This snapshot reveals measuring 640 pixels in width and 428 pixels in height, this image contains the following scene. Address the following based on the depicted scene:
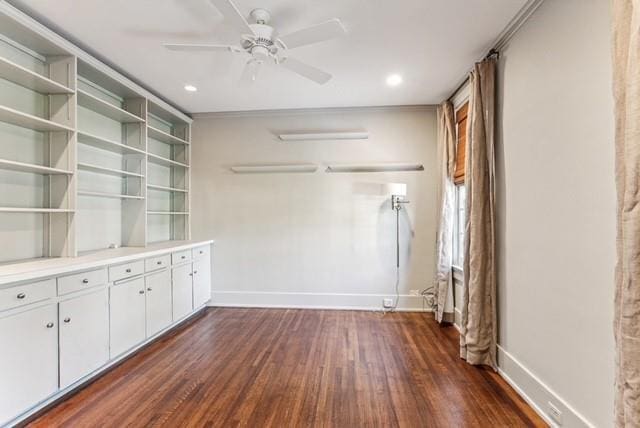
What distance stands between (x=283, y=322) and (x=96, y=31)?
11.1 ft

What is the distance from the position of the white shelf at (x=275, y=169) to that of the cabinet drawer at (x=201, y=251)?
1.18 metres

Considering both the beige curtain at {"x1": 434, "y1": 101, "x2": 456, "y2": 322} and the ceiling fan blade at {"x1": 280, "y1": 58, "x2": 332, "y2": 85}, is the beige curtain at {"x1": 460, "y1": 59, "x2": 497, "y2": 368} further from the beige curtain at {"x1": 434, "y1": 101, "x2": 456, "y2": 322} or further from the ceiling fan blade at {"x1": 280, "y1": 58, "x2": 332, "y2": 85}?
the ceiling fan blade at {"x1": 280, "y1": 58, "x2": 332, "y2": 85}

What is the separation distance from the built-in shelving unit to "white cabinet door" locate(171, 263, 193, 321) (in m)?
0.54

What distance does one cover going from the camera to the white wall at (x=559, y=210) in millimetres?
1512

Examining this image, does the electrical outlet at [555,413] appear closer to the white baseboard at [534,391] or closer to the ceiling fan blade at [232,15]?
the white baseboard at [534,391]

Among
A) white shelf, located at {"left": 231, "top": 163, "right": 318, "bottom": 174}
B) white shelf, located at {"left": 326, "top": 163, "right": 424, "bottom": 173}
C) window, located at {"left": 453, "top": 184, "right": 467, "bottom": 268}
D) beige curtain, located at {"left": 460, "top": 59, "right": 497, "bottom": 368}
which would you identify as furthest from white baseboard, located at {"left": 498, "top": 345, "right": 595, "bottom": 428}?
white shelf, located at {"left": 231, "top": 163, "right": 318, "bottom": 174}

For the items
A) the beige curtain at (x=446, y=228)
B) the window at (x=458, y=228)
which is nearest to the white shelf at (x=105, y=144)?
the beige curtain at (x=446, y=228)

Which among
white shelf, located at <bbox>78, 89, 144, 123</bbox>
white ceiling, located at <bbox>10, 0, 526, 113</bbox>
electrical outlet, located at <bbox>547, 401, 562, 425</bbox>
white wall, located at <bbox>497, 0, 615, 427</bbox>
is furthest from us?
white shelf, located at <bbox>78, 89, 144, 123</bbox>

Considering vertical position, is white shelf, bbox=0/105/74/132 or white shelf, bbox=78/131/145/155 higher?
white shelf, bbox=78/131/145/155

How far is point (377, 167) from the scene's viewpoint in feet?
13.3

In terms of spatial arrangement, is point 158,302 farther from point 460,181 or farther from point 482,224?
point 460,181

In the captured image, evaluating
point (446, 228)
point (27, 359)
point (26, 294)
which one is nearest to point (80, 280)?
point (26, 294)

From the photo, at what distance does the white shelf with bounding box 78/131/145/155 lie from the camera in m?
2.71

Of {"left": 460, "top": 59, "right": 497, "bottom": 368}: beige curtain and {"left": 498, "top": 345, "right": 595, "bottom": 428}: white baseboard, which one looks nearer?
{"left": 498, "top": 345, "right": 595, "bottom": 428}: white baseboard
